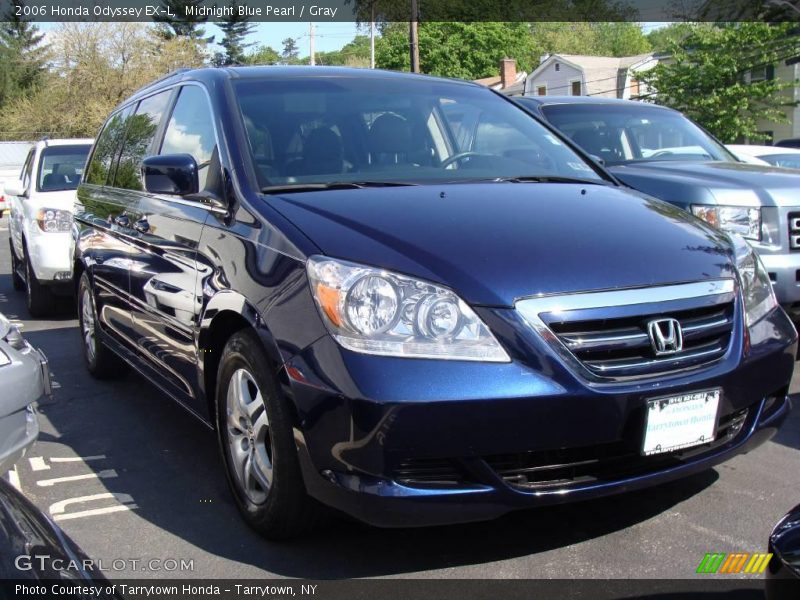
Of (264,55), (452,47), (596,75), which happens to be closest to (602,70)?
(596,75)

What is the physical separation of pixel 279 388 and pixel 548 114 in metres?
4.85

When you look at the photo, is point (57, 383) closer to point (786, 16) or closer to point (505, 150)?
point (505, 150)

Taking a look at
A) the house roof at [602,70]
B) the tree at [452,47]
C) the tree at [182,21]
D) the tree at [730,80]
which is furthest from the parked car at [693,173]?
the tree at [452,47]

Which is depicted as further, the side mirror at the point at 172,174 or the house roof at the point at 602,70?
the house roof at the point at 602,70

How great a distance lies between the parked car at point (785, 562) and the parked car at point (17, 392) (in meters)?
2.67

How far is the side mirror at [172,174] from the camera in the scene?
369cm

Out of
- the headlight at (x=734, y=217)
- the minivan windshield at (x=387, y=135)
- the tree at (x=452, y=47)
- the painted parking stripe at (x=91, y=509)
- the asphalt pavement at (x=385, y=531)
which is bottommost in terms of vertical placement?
the painted parking stripe at (x=91, y=509)


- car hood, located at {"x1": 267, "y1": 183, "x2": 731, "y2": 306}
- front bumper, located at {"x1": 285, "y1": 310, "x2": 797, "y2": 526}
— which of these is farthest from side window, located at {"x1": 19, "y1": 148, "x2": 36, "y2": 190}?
front bumper, located at {"x1": 285, "y1": 310, "x2": 797, "y2": 526}

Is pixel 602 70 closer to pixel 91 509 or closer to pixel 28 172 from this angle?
pixel 28 172

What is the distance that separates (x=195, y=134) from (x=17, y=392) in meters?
1.45

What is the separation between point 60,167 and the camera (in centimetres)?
914

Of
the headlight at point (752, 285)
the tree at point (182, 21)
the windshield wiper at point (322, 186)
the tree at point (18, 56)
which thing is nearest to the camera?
the headlight at point (752, 285)

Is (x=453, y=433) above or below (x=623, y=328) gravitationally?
below

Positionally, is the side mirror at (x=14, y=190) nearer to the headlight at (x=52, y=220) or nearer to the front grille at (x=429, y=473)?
the headlight at (x=52, y=220)
